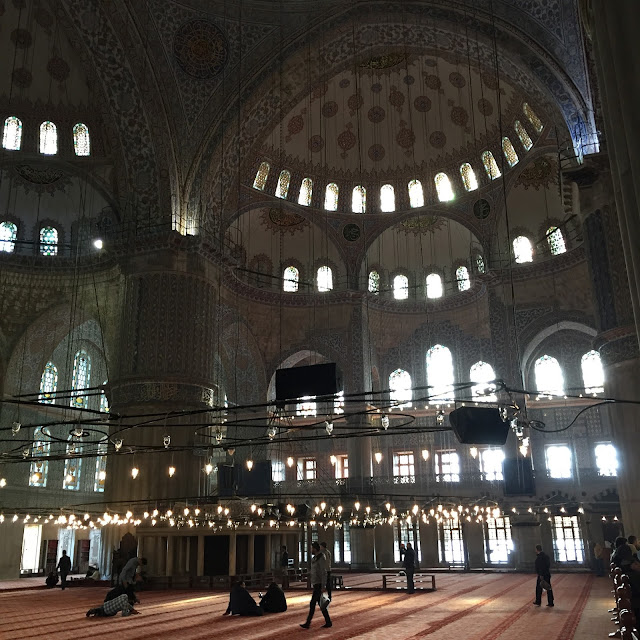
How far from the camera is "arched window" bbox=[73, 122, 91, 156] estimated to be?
20.8 m

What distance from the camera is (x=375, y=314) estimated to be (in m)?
25.9

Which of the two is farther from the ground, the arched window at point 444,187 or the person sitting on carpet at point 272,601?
the arched window at point 444,187

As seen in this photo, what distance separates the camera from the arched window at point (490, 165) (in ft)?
77.3

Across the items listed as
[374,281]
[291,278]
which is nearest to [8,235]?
[291,278]

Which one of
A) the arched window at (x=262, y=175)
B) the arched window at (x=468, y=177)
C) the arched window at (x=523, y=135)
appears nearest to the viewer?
the arched window at (x=523, y=135)

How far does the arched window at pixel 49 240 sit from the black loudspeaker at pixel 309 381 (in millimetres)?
11642

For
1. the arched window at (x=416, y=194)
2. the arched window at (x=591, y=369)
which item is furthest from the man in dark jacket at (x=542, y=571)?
the arched window at (x=416, y=194)

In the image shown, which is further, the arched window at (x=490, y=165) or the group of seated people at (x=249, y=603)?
the arched window at (x=490, y=165)

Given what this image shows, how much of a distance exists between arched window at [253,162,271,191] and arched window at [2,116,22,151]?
24.0ft

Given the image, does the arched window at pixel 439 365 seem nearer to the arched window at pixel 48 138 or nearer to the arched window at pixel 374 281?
the arched window at pixel 374 281

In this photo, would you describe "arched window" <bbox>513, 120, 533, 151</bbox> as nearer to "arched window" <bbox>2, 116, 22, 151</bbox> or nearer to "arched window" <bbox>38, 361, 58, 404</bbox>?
"arched window" <bbox>2, 116, 22, 151</bbox>

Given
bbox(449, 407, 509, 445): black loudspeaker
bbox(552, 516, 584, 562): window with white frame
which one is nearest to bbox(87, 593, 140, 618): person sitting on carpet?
bbox(449, 407, 509, 445): black loudspeaker

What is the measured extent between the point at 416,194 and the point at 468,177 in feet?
6.34

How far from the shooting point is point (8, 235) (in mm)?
21297
